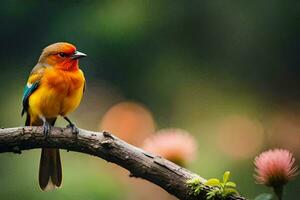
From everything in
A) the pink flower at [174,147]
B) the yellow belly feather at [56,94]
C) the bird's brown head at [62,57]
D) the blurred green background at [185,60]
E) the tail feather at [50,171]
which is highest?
the blurred green background at [185,60]

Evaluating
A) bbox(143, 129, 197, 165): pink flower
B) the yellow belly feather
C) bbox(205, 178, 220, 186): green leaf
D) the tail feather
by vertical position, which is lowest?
bbox(205, 178, 220, 186): green leaf

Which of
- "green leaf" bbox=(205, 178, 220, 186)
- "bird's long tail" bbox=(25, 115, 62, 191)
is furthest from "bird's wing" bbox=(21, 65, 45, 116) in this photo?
"green leaf" bbox=(205, 178, 220, 186)

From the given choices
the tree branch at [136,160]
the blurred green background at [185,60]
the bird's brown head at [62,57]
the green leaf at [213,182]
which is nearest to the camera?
the green leaf at [213,182]

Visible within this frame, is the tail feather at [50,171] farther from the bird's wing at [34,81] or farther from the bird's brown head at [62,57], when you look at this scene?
the bird's brown head at [62,57]

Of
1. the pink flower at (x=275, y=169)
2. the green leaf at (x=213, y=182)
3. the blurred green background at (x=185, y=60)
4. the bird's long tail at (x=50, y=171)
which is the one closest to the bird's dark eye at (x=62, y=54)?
the bird's long tail at (x=50, y=171)

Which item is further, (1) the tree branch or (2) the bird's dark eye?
(2) the bird's dark eye

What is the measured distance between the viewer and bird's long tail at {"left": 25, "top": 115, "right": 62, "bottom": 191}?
3811 mm

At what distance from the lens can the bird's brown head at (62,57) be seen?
12.8 ft

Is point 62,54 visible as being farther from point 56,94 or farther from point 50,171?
point 50,171

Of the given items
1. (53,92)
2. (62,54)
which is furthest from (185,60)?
(53,92)

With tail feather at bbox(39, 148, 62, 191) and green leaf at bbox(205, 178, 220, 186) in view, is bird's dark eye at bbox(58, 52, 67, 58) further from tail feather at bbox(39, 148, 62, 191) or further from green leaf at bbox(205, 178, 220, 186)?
green leaf at bbox(205, 178, 220, 186)

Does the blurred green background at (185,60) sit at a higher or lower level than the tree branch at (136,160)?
higher

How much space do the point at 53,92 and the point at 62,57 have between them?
0.64ft

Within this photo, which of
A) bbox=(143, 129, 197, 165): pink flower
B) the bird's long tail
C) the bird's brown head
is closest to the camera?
bbox=(143, 129, 197, 165): pink flower
